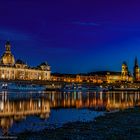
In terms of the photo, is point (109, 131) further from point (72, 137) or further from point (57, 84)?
point (57, 84)

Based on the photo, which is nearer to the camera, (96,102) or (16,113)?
(16,113)

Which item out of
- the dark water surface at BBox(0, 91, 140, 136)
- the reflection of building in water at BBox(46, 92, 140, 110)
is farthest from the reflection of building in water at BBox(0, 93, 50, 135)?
the reflection of building in water at BBox(46, 92, 140, 110)

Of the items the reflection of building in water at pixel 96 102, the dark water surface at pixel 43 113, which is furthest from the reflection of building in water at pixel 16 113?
the reflection of building in water at pixel 96 102

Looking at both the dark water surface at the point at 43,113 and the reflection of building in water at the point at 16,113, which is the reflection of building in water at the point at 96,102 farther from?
the reflection of building in water at the point at 16,113

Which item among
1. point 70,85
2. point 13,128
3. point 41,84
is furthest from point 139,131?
point 70,85

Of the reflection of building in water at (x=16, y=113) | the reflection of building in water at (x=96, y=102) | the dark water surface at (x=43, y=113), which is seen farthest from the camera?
the reflection of building in water at (x=96, y=102)

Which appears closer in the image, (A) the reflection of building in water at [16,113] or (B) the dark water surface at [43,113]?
(B) the dark water surface at [43,113]

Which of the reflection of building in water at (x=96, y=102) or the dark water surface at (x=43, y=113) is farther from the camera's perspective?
the reflection of building in water at (x=96, y=102)

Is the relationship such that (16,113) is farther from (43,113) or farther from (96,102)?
(96,102)

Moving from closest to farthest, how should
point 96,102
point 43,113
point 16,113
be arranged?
point 16,113 → point 43,113 → point 96,102

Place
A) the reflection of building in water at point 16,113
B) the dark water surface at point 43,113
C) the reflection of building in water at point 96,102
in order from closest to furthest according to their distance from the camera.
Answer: the dark water surface at point 43,113 < the reflection of building in water at point 16,113 < the reflection of building in water at point 96,102

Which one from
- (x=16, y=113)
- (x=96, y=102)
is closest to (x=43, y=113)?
(x=16, y=113)

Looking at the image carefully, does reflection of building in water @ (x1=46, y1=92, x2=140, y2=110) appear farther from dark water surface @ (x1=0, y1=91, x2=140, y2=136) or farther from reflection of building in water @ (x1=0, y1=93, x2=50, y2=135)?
reflection of building in water @ (x1=0, y1=93, x2=50, y2=135)

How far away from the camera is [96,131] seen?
19.0 m
